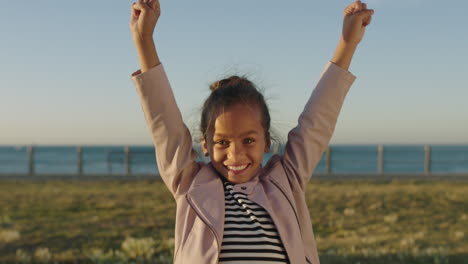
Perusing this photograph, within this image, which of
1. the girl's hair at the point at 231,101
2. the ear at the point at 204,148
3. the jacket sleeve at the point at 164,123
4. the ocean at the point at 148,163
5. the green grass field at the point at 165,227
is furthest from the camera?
the ocean at the point at 148,163

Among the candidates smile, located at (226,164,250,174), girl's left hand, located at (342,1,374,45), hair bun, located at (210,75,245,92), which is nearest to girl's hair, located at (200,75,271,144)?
hair bun, located at (210,75,245,92)

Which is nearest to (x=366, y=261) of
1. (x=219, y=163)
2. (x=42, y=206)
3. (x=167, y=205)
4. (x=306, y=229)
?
(x=306, y=229)

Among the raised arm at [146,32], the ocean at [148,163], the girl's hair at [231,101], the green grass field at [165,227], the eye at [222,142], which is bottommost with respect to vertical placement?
→ the ocean at [148,163]

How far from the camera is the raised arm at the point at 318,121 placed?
103 inches

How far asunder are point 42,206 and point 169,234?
3968 millimetres

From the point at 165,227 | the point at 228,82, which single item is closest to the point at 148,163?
the point at 165,227

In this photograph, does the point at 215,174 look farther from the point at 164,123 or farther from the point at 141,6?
the point at 141,6

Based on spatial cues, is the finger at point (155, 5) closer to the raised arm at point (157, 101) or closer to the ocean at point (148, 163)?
the raised arm at point (157, 101)

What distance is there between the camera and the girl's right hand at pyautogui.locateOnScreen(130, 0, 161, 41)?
7.90 feet

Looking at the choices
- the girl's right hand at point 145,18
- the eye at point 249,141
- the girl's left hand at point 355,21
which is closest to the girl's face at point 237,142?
the eye at point 249,141

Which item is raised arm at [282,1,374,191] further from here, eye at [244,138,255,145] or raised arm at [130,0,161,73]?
raised arm at [130,0,161,73]

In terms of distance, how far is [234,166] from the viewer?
2467mm

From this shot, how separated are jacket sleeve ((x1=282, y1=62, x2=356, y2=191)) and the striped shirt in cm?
32

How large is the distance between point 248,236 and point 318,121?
690mm
